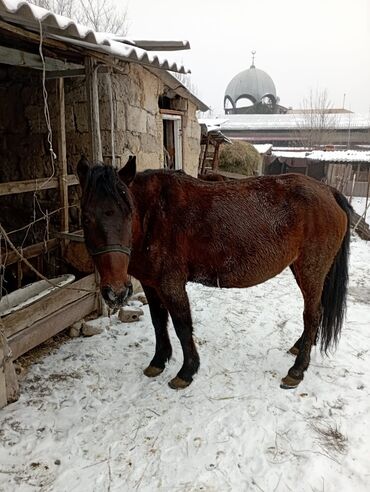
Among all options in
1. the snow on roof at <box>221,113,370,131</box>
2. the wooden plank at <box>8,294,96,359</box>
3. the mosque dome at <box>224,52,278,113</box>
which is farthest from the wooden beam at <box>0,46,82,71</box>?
the mosque dome at <box>224,52,278,113</box>

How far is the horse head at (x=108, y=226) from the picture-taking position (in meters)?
2.34

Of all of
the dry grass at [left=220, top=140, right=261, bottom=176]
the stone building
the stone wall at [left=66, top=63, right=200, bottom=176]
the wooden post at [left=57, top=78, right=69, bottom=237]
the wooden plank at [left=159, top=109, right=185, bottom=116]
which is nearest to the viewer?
the stone building

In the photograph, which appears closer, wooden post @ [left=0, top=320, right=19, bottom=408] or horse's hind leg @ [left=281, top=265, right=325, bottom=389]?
wooden post @ [left=0, top=320, right=19, bottom=408]

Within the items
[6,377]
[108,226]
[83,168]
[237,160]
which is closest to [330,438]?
[108,226]

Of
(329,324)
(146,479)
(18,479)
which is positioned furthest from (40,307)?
(329,324)

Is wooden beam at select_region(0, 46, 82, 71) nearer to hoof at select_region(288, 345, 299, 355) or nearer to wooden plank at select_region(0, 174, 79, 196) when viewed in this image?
wooden plank at select_region(0, 174, 79, 196)

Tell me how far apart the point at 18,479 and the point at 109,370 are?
4.04 ft

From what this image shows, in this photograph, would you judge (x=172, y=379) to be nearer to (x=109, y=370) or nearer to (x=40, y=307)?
(x=109, y=370)

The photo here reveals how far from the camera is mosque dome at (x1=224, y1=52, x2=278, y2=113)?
38.9m

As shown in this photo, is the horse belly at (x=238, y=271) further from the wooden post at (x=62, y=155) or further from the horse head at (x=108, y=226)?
the wooden post at (x=62, y=155)

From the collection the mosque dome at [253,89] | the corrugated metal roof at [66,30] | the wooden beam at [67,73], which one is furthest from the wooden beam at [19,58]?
the mosque dome at [253,89]

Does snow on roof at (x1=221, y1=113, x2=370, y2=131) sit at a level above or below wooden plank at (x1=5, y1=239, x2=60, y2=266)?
above

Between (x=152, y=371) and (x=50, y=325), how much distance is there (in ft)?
3.81

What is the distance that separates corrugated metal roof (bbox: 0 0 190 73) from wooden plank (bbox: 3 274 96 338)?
2269 millimetres
